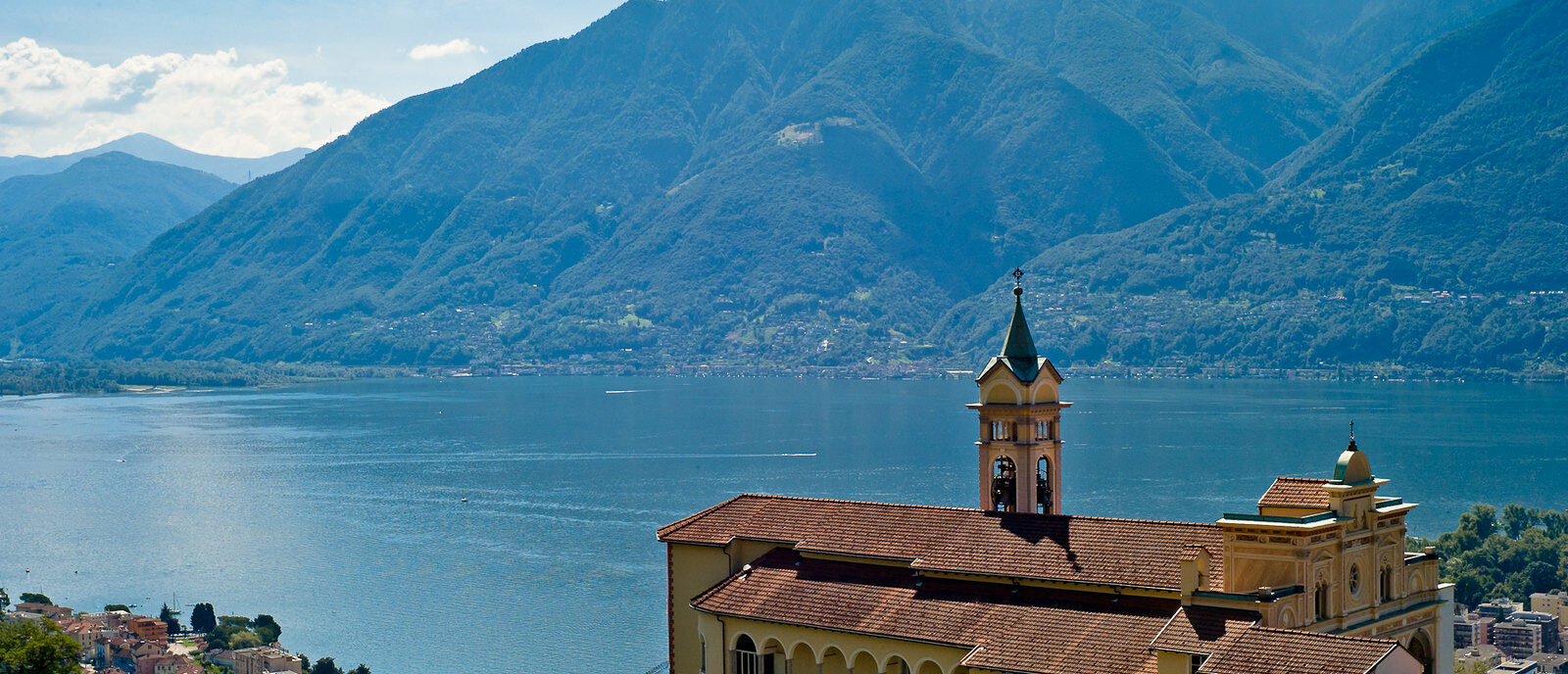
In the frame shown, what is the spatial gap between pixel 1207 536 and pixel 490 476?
11552cm

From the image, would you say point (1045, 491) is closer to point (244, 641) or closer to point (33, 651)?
point (33, 651)

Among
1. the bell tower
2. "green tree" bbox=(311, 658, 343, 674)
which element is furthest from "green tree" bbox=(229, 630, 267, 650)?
the bell tower

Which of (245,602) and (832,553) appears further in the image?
(245,602)

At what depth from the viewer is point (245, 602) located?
8381 cm

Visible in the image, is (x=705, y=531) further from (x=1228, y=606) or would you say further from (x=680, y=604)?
(x=1228, y=606)

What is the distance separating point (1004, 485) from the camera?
99.2ft

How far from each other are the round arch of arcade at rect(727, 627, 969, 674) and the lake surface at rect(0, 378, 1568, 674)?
38857 mm

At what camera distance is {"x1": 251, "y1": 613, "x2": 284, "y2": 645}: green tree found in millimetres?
72625

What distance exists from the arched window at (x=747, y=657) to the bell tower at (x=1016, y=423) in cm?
497

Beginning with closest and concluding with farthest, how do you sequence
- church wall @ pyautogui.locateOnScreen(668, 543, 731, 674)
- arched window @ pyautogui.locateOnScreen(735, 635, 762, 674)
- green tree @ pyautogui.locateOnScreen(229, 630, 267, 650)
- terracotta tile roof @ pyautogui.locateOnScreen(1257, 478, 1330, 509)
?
terracotta tile roof @ pyautogui.locateOnScreen(1257, 478, 1330, 509)
arched window @ pyautogui.locateOnScreen(735, 635, 762, 674)
church wall @ pyautogui.locateOnScreen(668, 543, 731, 674)
green tree @ pyautogui.locateOnScreen(229, 630, 267, 650)

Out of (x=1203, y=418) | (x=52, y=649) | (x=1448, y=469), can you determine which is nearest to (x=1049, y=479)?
(x=52, y=649)

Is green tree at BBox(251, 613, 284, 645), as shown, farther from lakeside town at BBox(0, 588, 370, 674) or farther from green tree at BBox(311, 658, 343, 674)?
green tree at BBox(311, 658, 343, 674)

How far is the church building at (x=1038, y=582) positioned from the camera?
74.6 feet

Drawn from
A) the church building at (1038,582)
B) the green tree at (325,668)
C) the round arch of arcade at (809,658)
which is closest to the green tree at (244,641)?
the green tree at (325,668)
